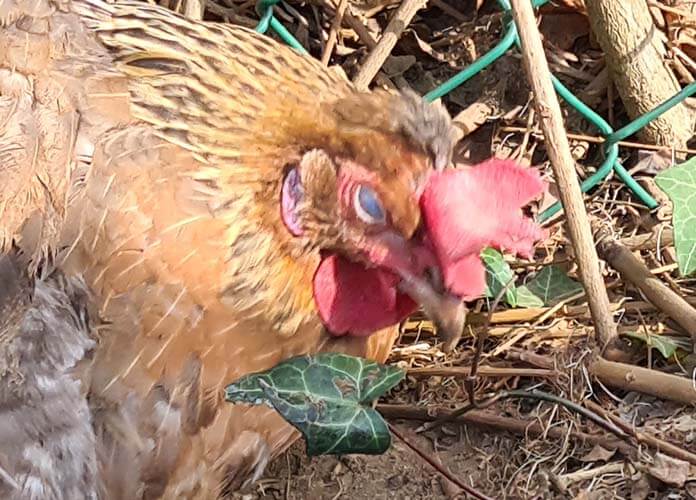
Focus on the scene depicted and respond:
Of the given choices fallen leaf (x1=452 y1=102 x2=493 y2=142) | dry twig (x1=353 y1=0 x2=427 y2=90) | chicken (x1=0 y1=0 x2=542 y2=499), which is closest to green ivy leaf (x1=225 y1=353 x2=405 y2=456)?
chicken (x1=0 y1=0 x2=542 y2=499)

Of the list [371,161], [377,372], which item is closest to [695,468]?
[377,372]

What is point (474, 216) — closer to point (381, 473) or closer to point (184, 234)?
point (184, 234)

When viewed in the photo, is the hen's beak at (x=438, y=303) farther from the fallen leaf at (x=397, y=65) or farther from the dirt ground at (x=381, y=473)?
the fallen leaf at (x=397, y=65)

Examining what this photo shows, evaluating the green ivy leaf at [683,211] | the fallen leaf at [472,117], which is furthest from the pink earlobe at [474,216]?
the fallen leaf at [472,117]

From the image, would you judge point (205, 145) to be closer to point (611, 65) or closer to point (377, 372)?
point (377, 372)

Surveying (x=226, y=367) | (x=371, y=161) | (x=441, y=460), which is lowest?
(x=441, y=460)

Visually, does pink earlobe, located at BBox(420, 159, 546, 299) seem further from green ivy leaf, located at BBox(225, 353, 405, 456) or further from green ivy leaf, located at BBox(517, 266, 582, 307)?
green ivy leaf, located at BBox(517, 266, 582, 307)

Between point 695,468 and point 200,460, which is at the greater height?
point 695,468
